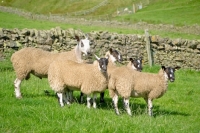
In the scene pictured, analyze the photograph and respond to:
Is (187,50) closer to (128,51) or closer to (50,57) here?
(128,51)

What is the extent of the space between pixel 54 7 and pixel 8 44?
76302 millimetres

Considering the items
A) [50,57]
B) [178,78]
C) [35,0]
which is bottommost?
[178,78]

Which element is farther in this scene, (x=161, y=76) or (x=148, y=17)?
(x=148, y=17)

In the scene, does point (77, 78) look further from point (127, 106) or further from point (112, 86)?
point (127, 106)

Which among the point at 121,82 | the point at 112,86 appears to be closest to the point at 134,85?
the point at 121,82

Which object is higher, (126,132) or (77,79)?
(77,79)

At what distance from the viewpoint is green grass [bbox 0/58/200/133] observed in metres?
7.62

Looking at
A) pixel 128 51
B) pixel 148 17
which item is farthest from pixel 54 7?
pixel 128 51

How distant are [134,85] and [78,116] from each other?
268 cm

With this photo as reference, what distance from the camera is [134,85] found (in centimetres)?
1048

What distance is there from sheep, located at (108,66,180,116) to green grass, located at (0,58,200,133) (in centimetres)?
50

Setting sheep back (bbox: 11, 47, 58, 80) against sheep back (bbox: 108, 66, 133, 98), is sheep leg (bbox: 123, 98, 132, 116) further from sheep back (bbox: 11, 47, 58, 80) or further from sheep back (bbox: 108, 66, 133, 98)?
sheep back (bbox: 11, 47, 58, 80)

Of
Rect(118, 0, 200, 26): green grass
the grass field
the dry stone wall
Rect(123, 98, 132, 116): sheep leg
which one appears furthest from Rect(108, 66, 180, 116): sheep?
Rect(118, 0, 200, 26): green grass

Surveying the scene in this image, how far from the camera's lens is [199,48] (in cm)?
2212
